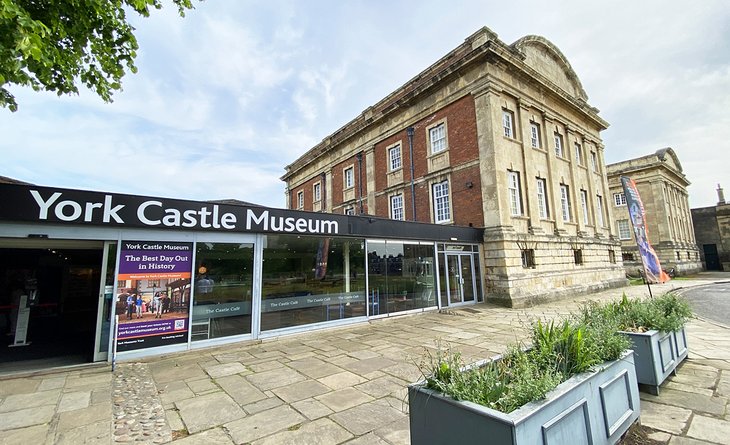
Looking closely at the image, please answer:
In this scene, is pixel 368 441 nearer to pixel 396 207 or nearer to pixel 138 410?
pixel 138 410

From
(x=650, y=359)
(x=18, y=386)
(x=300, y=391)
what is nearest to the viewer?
(x=650, y=359)

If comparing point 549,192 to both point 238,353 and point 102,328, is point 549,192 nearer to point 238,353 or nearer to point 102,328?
point 238,353

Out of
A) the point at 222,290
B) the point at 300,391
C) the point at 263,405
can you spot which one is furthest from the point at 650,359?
the point at 222,290

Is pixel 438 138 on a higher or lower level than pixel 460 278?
higher

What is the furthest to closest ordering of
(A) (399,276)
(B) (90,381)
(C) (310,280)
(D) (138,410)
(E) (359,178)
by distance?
(E) (359,178), (A) (399,276), (C) (310,280), (B) (90,381), (D) (138,410)

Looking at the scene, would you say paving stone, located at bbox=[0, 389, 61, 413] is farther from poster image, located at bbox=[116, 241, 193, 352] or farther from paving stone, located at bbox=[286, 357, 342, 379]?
paving stone, located at bbox=[286, 357, 342, 379]

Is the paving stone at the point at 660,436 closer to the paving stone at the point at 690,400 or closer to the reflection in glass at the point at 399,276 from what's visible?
the paving stone at the point at 690,400

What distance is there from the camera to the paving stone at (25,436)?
3535mm

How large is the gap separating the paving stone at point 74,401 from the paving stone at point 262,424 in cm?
228

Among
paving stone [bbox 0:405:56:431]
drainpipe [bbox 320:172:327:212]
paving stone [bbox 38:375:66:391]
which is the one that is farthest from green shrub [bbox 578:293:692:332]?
drainpipe [bbox 320:172:327:212]

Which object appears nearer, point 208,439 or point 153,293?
point 208,439

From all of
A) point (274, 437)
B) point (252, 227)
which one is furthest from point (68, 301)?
point (274, 437)

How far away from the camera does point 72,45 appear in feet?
20.6

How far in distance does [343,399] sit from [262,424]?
1.13 meters
